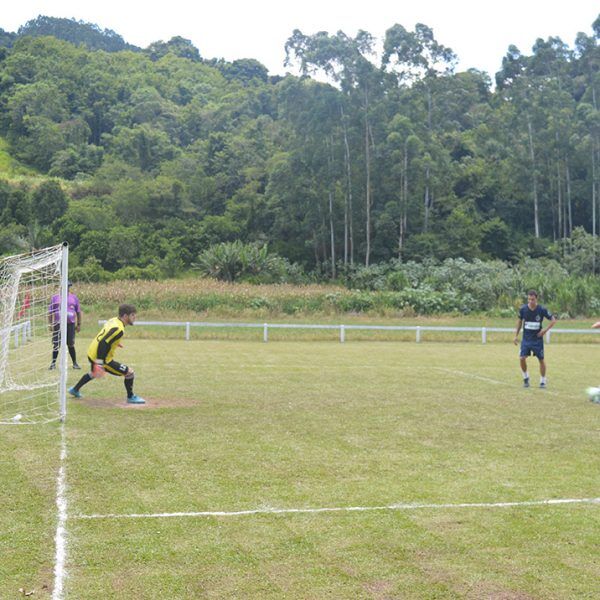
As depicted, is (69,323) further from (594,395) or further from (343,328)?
(343,328)

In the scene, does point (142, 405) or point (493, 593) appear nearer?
point (493, 593)

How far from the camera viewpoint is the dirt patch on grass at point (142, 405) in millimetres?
13094

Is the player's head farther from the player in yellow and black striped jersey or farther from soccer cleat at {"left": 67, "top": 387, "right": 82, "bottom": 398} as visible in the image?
soccer cleat at {"left": 67, "top": 387, "right": 82, "bottom": 398}

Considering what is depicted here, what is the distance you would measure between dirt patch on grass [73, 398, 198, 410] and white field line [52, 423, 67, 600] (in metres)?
3.88

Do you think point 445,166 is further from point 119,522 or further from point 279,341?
point 119,522

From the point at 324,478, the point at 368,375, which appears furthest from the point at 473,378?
the point at 324,478

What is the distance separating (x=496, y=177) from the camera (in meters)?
75.0

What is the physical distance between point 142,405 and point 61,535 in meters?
7.02

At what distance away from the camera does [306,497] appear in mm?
7562

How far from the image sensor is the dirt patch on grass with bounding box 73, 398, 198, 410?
13.1 metres

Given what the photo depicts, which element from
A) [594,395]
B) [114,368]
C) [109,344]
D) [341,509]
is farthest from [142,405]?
[594,395]

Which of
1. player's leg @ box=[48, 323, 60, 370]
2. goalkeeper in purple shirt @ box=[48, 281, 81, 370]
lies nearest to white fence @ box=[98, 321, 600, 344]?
goalkeeper in purple shirt @ box=[48, 281, 81, 370]

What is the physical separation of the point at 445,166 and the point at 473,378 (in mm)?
49102

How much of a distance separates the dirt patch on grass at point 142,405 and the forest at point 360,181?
43409mm
